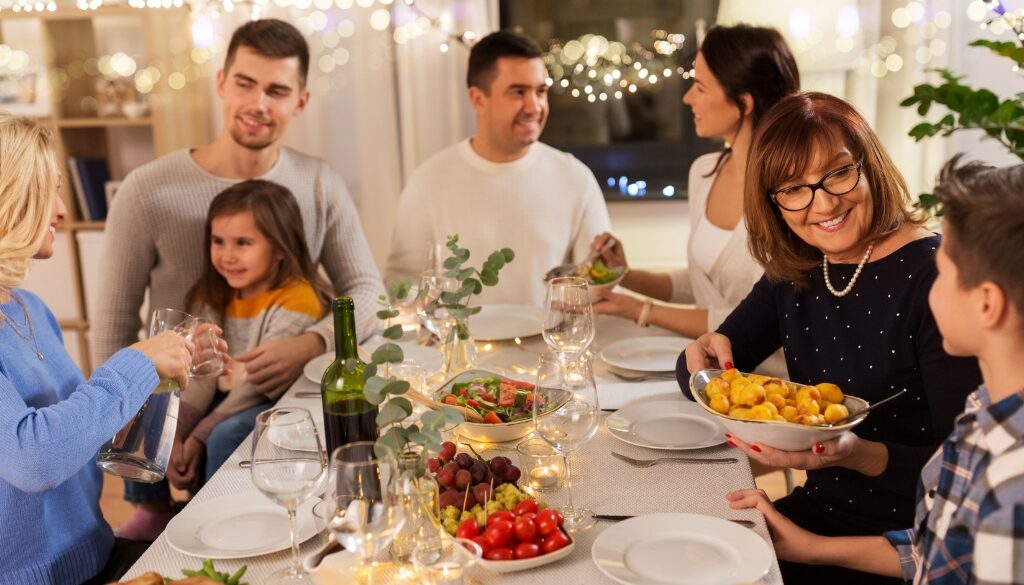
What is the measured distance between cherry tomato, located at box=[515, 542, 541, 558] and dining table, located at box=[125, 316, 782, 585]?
3 centimetres

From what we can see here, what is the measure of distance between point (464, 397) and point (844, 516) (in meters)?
0.73

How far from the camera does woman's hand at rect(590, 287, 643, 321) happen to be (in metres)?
2.41

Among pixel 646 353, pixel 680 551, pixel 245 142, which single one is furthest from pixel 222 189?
pixel 680 551

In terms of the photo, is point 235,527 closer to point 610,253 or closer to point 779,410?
point 779,410

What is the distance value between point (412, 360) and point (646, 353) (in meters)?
0.55

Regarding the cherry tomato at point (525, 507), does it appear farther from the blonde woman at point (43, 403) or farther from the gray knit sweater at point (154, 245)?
the gray knit sweater at point (154, 245)

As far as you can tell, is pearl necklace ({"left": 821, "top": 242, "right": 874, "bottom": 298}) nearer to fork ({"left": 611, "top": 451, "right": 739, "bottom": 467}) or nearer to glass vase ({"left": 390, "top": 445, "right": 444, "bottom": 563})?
fork ({"left": 611, "top": 451, "right": 739, "bottom": 467})

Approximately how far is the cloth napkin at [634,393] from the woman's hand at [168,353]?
78 cm

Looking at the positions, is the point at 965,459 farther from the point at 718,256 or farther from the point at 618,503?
the point at 718,256

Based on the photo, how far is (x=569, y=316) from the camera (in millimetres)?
1839

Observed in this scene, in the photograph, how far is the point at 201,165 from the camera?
2.77 m

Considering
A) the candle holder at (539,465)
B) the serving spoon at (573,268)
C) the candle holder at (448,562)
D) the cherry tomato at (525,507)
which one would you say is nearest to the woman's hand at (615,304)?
the serving spoon at (573,268)

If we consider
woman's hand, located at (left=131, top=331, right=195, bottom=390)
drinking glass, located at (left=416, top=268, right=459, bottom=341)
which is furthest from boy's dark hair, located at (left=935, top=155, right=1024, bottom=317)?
woman's hand, located at (left=131, top=331, right=195, bottom=390)

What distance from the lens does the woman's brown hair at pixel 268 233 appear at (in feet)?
8.41
